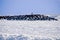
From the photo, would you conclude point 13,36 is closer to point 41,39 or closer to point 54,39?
point 41,39

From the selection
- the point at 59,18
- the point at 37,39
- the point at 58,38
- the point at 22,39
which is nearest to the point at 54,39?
the point at 58,38

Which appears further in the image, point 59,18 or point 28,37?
point 59,18

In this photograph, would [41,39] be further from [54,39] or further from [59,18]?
[59,18]

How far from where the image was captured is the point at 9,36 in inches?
335

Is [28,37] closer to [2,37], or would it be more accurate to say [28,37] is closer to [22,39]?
[22,39]

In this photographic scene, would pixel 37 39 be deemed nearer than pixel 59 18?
Yes

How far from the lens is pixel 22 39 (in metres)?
8.28

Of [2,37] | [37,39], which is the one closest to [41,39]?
[37,39]

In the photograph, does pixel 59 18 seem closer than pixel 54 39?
No

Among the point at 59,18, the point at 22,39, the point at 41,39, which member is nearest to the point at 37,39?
the point at 41,39

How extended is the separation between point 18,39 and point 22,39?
203mm

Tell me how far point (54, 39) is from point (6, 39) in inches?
95.4

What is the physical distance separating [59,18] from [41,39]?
1025cm

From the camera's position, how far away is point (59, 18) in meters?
18.1
